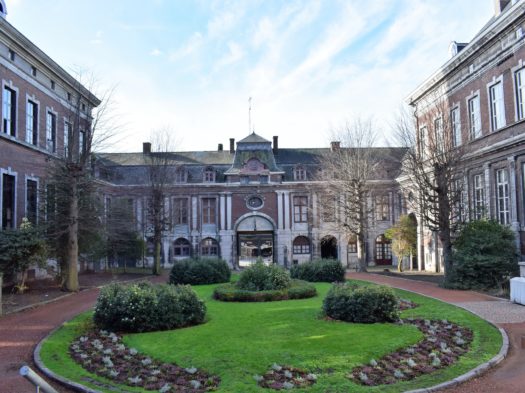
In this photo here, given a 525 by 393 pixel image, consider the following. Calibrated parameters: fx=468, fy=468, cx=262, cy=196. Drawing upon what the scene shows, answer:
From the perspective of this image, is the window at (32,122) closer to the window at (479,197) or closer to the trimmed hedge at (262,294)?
the trimmed hedge at (262,294)

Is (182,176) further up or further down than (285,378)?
further up

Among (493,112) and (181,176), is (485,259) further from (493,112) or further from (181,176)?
(181,176)

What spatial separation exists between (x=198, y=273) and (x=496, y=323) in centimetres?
1311

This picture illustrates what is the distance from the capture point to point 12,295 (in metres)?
17.2

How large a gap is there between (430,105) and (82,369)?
25160 mm

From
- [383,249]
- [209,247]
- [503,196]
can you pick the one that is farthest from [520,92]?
[209,247]

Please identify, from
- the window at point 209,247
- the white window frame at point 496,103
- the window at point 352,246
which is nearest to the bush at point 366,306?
the white window frame at point 496,103

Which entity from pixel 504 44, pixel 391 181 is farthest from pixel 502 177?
pixel 391 181

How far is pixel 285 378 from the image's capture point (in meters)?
6.93

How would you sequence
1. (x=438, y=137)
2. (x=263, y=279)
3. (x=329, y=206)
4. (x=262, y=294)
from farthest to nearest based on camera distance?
(x=329, y=206), (x=438, y=137), (x=263, y=279), (x=262, y=294)

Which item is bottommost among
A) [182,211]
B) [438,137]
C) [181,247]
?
[181,247]

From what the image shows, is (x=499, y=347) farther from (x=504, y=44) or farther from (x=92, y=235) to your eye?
(x=92, y=235)

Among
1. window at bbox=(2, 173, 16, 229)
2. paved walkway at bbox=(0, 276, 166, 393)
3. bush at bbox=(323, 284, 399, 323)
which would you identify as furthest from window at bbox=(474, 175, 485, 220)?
window at bbox=(2, 173, 16, 229)

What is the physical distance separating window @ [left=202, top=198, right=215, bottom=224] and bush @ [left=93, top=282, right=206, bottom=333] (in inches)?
1179
